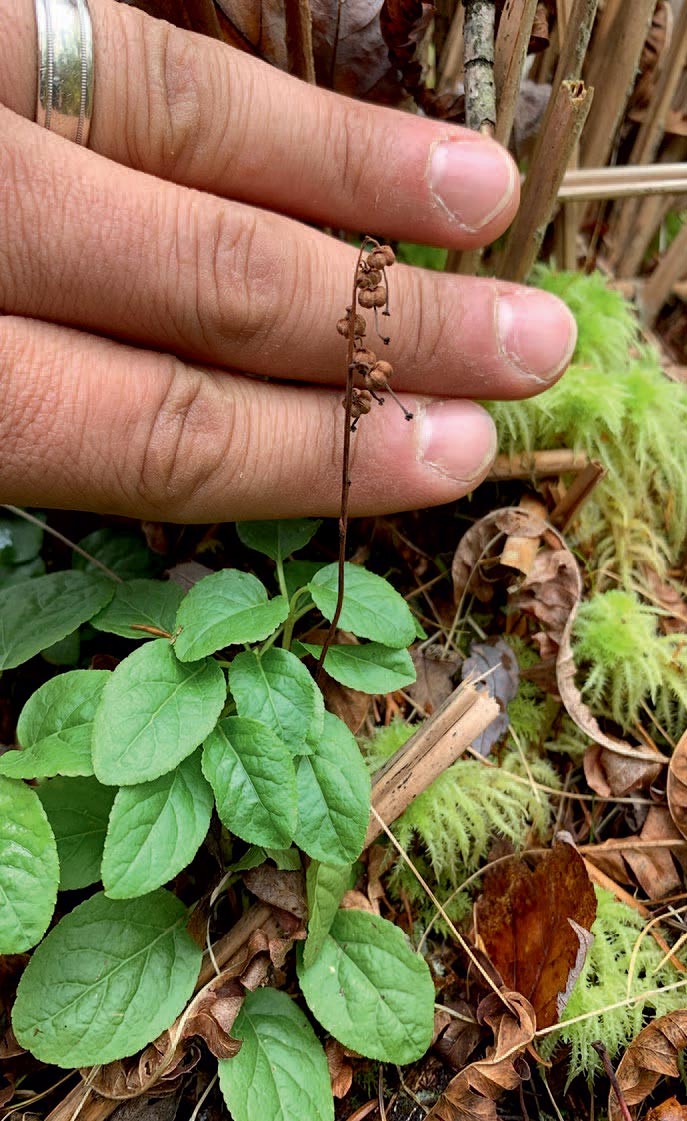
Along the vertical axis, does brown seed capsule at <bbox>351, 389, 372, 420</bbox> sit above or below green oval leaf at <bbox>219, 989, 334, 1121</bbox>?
above

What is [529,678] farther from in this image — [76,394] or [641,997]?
[76,394]

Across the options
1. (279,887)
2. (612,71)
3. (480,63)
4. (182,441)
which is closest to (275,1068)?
(279,887)

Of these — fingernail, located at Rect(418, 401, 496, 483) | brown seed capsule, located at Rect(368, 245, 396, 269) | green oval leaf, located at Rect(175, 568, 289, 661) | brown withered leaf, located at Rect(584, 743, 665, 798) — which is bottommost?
brown withered leaf, located at Rect(584, 743, 665, 798)

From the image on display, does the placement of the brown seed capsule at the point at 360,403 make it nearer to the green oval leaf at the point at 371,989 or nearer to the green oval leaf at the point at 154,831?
the green oval leaf at the point at 154,831

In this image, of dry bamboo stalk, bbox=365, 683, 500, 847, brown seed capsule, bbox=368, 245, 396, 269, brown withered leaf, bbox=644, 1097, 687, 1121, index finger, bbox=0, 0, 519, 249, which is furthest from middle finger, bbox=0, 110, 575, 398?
brown withered leaf, bbox=644, 1097, 687, 1121

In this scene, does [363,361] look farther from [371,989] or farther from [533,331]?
[371,989]

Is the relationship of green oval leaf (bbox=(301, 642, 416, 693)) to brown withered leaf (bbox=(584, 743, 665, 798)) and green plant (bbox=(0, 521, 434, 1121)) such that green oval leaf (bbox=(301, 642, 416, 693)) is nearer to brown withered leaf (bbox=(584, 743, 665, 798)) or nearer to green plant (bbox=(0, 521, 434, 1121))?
green plant (bbox=(0, 521, 434, 1121))

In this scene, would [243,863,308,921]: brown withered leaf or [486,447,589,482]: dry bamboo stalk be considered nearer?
[243,863,308,921]: brown withered leaf
